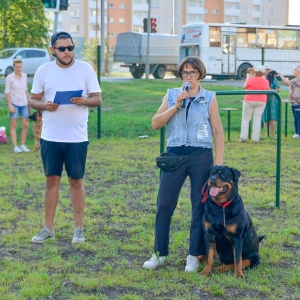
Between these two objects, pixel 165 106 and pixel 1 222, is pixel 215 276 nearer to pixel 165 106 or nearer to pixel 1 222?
pixel 165 106

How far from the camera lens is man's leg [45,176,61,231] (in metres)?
6.98

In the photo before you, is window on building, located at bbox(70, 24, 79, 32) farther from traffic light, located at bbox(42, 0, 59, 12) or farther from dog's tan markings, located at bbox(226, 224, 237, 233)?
dog's tan markings, located at bbox(226, 224, 237, 233)

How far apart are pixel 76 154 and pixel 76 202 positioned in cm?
52

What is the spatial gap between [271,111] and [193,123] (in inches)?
418

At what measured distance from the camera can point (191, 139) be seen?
19.3 ft

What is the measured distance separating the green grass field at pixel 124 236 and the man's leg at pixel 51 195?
0.22 meters

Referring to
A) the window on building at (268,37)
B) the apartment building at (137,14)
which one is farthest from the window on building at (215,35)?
the apartment building at (137,14)

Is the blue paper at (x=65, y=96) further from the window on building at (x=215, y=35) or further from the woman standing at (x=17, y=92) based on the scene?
the window on building at (x=215, y=35)

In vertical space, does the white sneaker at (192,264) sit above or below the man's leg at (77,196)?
below

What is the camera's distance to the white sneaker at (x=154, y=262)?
605 cm

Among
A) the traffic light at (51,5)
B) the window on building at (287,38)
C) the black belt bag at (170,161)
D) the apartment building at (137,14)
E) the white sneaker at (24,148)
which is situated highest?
the apartment building at (137,14)

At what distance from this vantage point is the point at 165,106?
590 cm

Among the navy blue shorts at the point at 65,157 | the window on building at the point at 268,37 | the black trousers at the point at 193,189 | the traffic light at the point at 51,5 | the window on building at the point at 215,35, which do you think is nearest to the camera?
the black trousers at the point at 193,189

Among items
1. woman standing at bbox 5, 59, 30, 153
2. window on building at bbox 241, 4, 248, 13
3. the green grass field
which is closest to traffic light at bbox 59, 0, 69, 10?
woman standing at bbox 5, 59, 30, 153
